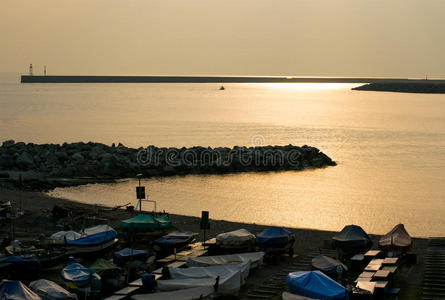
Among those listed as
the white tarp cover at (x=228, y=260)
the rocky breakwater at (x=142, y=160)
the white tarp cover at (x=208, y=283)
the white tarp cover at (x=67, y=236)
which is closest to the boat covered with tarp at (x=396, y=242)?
the white tarp cover at (x=228, y=260)

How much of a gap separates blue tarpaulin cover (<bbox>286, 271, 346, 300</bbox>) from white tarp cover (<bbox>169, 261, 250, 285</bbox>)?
2059 mm

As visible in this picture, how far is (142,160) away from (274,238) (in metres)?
33.8

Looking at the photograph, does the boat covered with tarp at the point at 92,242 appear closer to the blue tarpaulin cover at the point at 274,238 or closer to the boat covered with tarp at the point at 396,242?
the blue tarpaulin cover at the point at 274,238

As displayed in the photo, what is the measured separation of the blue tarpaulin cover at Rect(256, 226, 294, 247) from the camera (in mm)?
25797

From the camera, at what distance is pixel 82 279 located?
67.2 feet

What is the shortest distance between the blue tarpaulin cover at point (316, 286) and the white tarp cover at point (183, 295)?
2.52 meters

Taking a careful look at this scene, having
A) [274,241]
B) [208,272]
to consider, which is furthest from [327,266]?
[208,272]

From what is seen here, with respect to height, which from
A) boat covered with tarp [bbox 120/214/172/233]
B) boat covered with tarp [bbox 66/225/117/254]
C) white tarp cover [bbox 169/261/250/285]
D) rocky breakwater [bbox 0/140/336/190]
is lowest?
white tarp cover [bbox 169/261/250/285]

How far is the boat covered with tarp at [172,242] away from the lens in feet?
85.5

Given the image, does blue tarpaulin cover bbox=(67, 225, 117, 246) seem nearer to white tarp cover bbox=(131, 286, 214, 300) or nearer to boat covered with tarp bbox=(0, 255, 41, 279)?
boat covered with tarp bbox=(0, 255, 41, 279)

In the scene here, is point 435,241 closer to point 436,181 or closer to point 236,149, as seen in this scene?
point 436,181

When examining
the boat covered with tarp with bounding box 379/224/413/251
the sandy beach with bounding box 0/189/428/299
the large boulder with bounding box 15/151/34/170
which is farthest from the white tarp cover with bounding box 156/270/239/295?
the large boulder with bounding box 15/151/34/170

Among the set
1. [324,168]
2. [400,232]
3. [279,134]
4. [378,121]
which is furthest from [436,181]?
[378,121]

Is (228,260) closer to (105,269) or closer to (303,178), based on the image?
(105,269)
